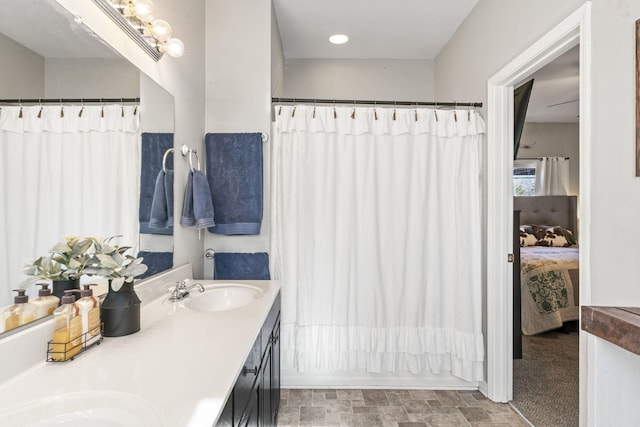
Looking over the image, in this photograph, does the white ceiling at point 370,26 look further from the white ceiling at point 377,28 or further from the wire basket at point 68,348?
the wire basket at point 68,348

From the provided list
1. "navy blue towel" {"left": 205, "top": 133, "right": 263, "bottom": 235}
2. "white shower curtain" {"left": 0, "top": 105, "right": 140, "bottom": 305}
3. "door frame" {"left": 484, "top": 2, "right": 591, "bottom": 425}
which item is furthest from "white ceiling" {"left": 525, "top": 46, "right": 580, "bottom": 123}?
"white shower curtain" {"left": 0, "top": 105, "right": 140, "bottom": 305}

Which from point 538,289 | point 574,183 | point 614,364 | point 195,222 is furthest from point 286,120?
point 574,183

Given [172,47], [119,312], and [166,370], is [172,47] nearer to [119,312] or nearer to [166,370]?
[119,312]

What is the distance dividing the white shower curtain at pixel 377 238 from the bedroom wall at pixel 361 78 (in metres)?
1.29

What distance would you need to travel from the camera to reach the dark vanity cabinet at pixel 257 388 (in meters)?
1.00

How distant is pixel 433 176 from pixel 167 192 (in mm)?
1677

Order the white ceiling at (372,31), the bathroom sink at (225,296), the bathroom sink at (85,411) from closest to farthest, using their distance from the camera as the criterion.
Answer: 1. the bathroom sink at (85,411)
2. the bathroom sink at (225,296)
3. the white ceiling at (372,31)

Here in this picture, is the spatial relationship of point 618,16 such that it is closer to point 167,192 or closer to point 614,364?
point 614,364

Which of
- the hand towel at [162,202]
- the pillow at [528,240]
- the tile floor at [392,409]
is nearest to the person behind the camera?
the hand towel at [162,202]

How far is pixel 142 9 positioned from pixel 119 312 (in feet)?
4.12

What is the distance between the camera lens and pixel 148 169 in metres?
1.63

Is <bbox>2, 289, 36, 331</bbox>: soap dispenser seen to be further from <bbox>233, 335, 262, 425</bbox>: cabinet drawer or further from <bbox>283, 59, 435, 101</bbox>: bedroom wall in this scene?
<bbox>283, 59, 435, 101</bbox>: bedroom wall

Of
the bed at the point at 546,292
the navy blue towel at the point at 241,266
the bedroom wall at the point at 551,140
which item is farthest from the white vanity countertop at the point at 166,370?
the bedroom wall at the point at 551,140

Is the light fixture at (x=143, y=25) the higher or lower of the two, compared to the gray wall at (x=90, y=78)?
higher
